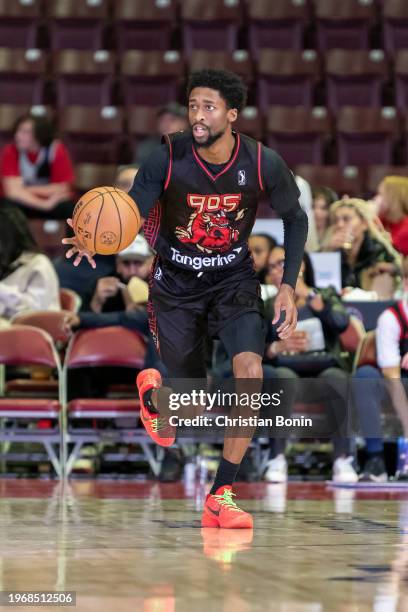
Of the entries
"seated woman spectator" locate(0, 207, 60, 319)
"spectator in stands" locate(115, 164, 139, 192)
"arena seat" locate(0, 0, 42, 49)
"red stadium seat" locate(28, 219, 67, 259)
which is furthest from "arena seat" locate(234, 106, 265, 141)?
"seated woman spectator" locate(0, 207, 60, 319)

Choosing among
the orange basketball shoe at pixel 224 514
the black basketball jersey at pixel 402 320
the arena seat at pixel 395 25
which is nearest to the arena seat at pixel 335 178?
the arena seat at pixel 395 25

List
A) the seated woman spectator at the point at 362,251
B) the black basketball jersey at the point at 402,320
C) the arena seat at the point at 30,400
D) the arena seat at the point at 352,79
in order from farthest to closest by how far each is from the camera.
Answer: the arena seat at the point at 352,79, the seated woman spectator at the point at 362,251, the arena seat at the point at 30,400, the black basketball jersey at the point at 402,320

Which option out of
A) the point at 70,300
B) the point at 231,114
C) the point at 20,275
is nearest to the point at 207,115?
the point at 231,114

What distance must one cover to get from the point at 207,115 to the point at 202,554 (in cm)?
182

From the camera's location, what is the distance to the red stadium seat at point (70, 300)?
8.49m

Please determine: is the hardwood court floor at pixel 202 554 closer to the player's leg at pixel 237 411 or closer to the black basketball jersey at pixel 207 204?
the player's leg at pixel 237 411

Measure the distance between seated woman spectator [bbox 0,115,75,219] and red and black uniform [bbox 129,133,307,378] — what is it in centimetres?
495

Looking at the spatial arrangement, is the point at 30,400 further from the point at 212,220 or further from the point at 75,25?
the point at 75,25

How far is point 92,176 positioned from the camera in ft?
35.2

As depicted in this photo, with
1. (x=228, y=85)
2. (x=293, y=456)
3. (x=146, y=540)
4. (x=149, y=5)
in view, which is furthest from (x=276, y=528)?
(x=149, y=5)

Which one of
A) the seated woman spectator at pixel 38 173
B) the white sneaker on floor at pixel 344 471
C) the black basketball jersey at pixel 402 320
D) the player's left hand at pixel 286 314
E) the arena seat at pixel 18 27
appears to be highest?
the arena seat at pixel 18 27

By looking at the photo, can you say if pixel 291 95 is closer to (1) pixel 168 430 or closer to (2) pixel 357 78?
(2) pixel 357 78

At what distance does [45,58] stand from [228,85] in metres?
7.60

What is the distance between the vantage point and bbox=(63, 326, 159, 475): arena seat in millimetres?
7766
